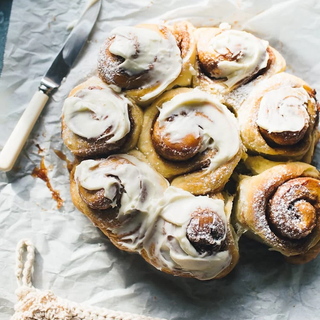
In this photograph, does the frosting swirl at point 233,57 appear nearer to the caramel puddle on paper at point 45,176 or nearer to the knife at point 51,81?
the knife at point 51,81

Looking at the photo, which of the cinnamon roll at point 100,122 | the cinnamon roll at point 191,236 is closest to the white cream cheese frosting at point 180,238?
the cinnamon roll at point 191,236

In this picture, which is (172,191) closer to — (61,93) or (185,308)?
(185,308)

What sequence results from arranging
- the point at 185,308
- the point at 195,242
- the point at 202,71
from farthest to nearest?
1. the point at 185,308
2. the point at 202,71
3. the point at 195,242

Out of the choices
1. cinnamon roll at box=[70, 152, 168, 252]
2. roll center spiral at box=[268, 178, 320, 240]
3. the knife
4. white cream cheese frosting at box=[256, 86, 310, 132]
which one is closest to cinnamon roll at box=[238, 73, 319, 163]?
white cream cheese frosting at box=[256, 86, 310, 132]

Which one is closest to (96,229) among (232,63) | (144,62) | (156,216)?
(156,216)

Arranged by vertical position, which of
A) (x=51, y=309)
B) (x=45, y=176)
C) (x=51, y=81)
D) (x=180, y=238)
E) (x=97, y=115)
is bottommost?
(x=51, y=309)

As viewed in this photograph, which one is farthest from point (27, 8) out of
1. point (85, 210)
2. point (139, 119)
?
point (85, 210)

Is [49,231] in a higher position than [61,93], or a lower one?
lower

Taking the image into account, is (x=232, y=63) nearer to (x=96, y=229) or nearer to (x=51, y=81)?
(x=51, y=81)
